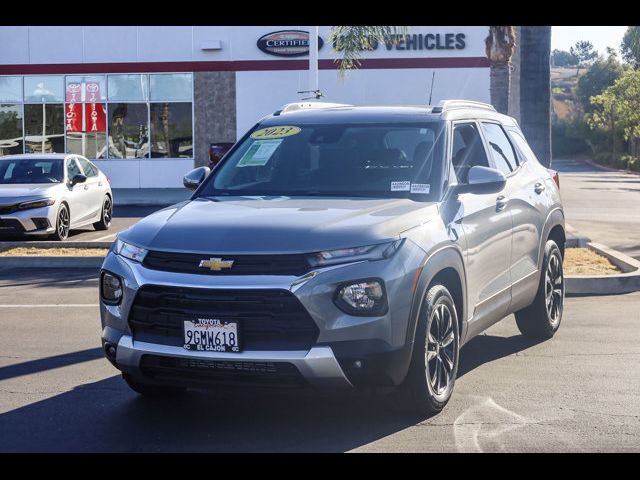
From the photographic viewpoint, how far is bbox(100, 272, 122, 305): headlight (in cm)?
600

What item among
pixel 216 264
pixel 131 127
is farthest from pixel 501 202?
pixel 131 127

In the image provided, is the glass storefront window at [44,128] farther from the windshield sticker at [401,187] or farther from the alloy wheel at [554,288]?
the windshield sticker at [401,187]

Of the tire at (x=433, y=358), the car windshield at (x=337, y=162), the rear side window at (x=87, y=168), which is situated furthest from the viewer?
the rear side window at (x=87, y=168)

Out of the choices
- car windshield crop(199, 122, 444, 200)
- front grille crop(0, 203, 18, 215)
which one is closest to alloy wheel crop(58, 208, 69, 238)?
front grille crop(0, 203, 18, 215)

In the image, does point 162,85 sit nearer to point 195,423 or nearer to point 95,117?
point 95,117

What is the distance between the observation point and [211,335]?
5625mm

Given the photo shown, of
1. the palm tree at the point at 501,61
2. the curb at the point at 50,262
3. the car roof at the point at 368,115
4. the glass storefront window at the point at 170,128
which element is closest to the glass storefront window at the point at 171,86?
the glass storefront window at the point at 170,128

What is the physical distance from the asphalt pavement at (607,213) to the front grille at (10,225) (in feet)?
29.6

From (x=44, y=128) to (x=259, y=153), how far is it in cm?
2958

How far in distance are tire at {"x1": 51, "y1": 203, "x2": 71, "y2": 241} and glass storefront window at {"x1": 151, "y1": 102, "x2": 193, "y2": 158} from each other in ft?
58.1

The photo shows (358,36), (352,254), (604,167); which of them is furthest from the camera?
(604,167)

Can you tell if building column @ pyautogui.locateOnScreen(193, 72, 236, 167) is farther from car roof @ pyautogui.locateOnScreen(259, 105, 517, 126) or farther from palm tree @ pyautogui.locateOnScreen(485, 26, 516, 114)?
car roof @ pyautogui.locateOnScreen(259, 105, 517, 126)

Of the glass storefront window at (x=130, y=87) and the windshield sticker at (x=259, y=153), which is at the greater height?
the glass storefront window at (x=130, y=87)

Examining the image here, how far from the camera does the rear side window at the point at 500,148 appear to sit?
7855 mm
